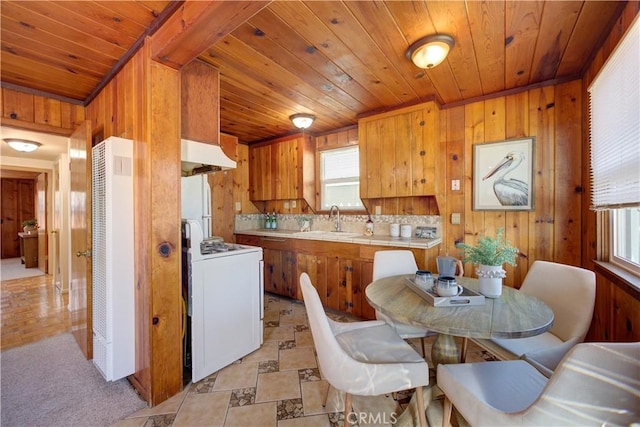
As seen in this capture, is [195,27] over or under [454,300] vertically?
→ over

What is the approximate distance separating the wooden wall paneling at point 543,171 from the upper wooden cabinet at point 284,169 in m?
2.52

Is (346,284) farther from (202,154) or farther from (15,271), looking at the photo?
(15,271)

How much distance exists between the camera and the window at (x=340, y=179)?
3510mm

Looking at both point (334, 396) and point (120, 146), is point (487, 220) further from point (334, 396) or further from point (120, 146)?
point (120, 146)

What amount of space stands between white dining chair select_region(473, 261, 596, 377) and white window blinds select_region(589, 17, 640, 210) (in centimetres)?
49

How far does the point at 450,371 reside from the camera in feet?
3.89

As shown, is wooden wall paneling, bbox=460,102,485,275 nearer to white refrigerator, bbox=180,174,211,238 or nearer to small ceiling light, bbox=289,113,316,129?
small ceiling light, bbox=289,113,316,129

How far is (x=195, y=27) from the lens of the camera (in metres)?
1.31

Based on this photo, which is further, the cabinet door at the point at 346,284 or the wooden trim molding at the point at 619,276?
the cabinet door at the point at 346,284

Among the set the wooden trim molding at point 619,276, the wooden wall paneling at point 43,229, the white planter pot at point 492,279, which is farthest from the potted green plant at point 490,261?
the wooden wall paneling at point 43,229

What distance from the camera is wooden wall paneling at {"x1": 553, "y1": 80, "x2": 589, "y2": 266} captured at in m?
2.18

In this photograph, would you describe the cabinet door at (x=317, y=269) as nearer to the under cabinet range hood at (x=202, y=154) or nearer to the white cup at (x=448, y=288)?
the under cabinet range hood at (x=202, y=154)

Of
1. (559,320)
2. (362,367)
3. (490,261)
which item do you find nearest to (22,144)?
(362,367)

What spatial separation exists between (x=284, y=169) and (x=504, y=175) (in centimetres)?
271
